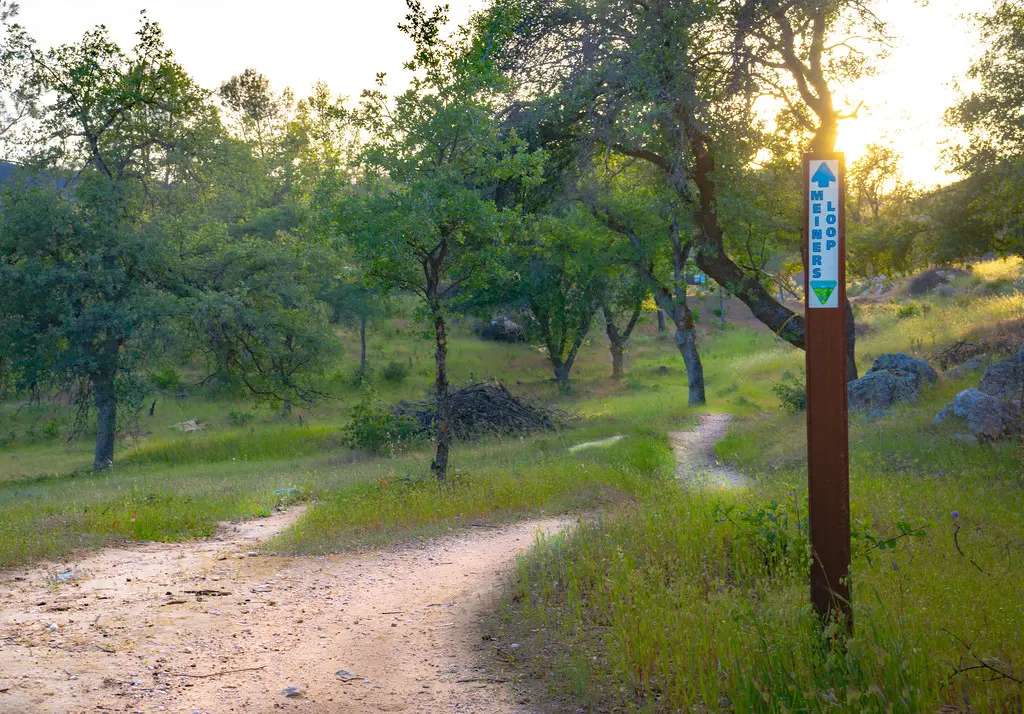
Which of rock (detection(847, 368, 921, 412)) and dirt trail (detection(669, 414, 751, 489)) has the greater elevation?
rock (detection(847, 368, 921, 412))

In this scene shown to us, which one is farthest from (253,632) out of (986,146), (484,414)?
(986,146)

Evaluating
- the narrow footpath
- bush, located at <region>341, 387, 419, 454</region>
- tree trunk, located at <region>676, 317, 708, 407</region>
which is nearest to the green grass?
bush, located at <region>341, 387, 419, 454</region>

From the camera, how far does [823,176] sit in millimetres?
4680

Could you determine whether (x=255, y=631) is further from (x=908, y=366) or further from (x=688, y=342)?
(x=688, y=342)

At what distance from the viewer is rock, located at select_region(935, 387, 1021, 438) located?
12.8 m

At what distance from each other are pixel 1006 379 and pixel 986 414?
2.66 metres

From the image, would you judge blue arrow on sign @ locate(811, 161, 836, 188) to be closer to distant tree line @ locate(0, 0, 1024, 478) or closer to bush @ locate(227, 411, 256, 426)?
distant tree line @ locate(0, 0, 1024, 478)

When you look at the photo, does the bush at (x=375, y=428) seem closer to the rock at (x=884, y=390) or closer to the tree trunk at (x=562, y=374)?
the rock at (x=884, y=390)

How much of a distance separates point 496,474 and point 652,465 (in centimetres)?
348

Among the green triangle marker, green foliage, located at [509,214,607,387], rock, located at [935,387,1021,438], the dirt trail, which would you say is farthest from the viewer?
green foliage, located at [509,214,607,387]

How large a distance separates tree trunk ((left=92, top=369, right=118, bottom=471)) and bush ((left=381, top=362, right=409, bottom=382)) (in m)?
17.4

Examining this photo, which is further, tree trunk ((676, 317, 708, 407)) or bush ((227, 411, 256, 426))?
bush ((227, 411, 256, 426))

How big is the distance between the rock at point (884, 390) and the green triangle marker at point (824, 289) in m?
14.3

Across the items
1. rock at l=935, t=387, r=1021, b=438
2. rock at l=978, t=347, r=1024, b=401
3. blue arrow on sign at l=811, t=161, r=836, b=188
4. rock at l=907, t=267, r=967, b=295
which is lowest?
rock at l=935, t=387, r=1021, b=438
